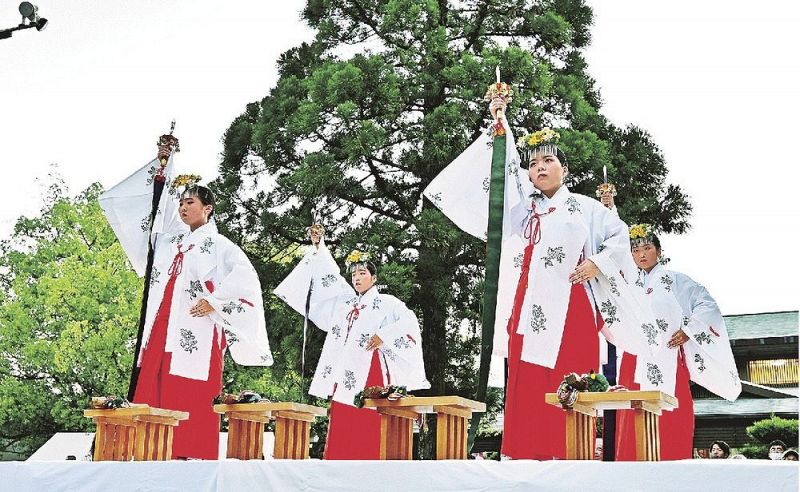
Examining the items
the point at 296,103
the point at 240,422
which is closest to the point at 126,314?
the point at 296,103

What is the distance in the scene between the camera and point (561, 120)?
44.7 ft

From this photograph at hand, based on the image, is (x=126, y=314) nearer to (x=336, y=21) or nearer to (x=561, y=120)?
(x=336, y=21)

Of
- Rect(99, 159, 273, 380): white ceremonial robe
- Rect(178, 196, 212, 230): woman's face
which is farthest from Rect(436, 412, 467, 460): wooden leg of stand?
Rect(178, 196, 212, 230): woman's face

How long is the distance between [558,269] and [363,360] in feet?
9.28

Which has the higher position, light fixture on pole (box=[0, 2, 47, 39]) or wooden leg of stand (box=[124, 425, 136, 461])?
light fixture on pole (box=[0, 2, 47, 39])

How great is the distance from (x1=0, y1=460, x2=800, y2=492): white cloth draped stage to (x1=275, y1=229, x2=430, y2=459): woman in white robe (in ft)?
9.43

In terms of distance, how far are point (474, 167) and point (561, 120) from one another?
29.0 ft

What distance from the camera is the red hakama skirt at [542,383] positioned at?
4.32 meters

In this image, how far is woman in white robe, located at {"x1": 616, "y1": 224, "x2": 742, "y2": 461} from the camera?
5258mm

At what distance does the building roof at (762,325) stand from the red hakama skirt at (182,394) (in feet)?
46.6

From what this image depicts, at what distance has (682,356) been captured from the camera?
17.9ft

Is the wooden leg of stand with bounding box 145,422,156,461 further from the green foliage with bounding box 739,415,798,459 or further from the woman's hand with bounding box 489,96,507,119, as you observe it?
the green foliage with bounding box 739,415,798,459

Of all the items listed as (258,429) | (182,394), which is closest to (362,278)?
(182,394)

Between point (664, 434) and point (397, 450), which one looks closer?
point (397, 450)
